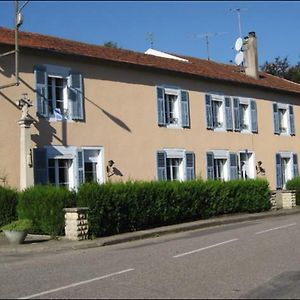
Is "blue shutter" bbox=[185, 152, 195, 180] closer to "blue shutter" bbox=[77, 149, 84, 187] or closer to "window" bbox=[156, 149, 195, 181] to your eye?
"window" bbox=[156, 149, 195, 181]

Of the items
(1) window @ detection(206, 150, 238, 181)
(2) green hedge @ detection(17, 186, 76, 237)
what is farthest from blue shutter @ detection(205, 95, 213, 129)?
(2) green hedge @ detection(17, 186, 76, 237)

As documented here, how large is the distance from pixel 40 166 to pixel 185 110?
323 inches

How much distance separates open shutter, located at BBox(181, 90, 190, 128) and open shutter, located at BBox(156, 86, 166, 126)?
1129 mm

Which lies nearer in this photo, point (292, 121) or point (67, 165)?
point (67, 165)

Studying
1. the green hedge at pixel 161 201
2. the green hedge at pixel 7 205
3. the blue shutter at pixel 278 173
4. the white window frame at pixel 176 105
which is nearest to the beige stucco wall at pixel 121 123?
the white window frame at pixel 176 105

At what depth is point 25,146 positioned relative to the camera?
18.5m

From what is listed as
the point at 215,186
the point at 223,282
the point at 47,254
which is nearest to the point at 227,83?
the point at 215,186

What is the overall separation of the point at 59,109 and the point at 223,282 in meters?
13.0

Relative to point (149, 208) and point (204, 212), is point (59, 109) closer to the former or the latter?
point (149, 208)

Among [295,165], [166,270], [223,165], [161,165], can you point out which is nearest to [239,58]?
[295,165]

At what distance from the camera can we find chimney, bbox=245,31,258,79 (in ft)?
105

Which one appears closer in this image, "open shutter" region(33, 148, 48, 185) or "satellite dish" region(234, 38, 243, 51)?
"open shutter" region(33, 148, 48, 185)

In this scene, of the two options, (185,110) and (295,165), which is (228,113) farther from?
(295,165)

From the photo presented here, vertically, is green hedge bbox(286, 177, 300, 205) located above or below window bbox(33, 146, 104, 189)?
below
